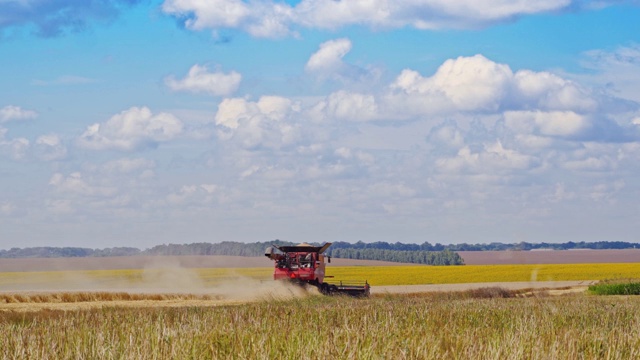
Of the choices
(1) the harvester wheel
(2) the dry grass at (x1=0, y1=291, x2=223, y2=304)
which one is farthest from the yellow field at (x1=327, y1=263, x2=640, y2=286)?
(1) the harvester wheel

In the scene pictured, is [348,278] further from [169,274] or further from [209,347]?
[209,347]

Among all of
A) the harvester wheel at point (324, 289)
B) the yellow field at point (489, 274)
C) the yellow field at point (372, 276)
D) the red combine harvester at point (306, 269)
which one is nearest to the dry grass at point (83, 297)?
the red combine harvester at point (306, 269)

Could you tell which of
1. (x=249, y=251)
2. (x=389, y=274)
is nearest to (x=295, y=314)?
(x=389, y=274)

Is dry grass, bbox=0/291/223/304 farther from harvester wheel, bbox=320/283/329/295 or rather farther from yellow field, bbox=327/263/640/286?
yellow field, bbox=327/263/640/286

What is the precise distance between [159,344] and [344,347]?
85.1 inches

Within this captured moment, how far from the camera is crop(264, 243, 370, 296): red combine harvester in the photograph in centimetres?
4053

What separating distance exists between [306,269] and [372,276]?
1337 inches

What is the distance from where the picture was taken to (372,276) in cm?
7456

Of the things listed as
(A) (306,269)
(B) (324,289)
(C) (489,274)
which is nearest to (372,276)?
(C) (489,274)

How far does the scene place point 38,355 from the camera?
31.4ft

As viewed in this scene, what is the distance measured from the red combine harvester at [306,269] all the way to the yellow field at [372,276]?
2252 centimetres

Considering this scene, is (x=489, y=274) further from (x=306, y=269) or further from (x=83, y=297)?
(x=83, y=297)

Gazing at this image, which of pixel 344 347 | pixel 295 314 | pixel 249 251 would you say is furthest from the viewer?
pixel 249 251

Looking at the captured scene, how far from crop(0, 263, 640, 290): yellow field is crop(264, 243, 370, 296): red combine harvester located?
22.5 meters
